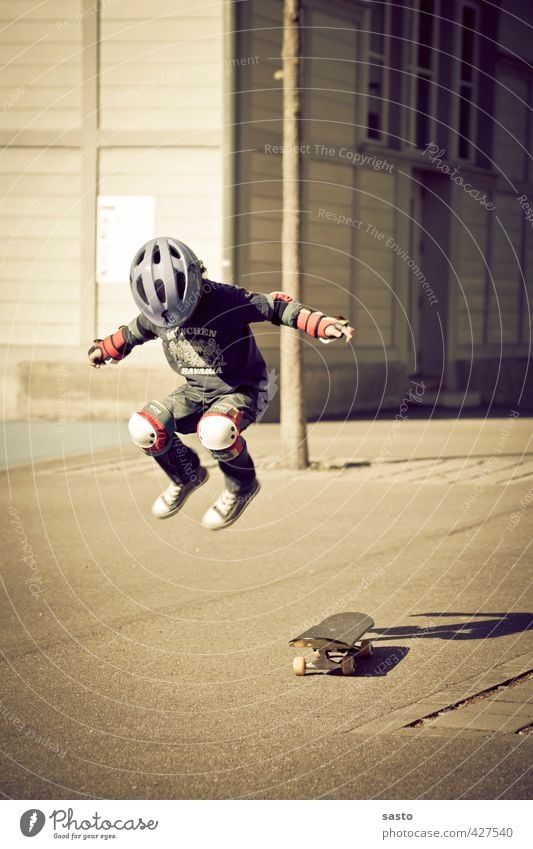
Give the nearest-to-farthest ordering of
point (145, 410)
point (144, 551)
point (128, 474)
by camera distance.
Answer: point (145, 410) < point (144, 551) < point (128, 474)

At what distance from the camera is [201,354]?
636 centimetres

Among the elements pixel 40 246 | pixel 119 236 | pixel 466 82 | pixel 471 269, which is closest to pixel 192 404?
pixel 119 236

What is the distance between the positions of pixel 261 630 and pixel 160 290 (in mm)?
3530

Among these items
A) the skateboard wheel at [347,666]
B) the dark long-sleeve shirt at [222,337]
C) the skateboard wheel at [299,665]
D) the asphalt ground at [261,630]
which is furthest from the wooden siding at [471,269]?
the dark long-sleeve shirt at [222,337]

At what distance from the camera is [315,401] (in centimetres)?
2181

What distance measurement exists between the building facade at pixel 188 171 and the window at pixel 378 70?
0.04 m

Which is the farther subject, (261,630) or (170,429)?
(261,630)

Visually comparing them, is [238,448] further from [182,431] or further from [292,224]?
[292,224]

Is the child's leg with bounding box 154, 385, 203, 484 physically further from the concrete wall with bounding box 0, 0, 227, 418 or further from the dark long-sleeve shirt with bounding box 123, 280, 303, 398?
the concrete wall with bounding box 0, 0, 227, 418

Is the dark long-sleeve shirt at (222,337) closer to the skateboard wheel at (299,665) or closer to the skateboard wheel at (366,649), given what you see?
the skateboard wheel at (299,665)

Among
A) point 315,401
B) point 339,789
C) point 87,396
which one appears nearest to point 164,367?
point 87,396

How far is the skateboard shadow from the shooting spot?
8586 mm
